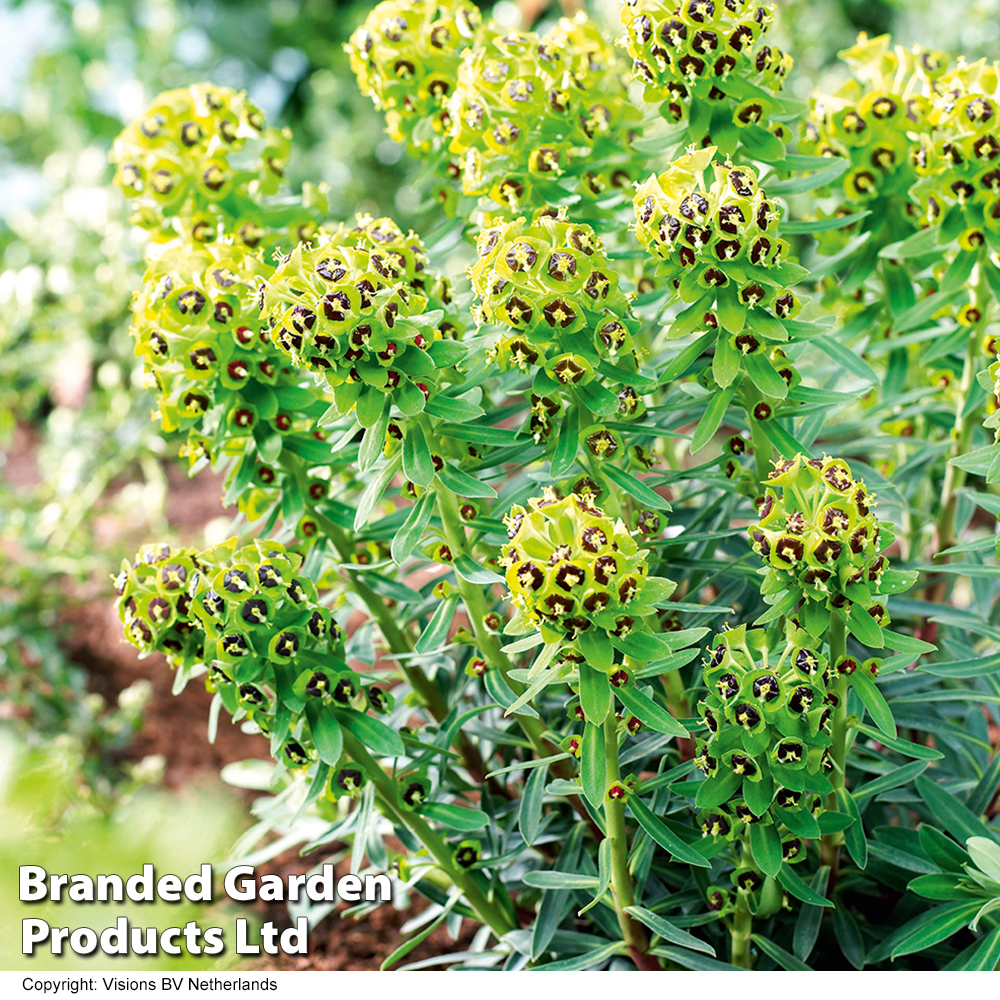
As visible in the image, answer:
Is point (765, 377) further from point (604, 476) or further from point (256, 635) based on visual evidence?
point (256, 635)

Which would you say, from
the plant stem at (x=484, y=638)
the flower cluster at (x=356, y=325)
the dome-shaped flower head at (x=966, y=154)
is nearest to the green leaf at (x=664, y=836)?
the plant stem at (x=484, y=638)

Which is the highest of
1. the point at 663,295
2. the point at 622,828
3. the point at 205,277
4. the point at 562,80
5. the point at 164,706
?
the point at 562,80

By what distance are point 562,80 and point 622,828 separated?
4.01 ft

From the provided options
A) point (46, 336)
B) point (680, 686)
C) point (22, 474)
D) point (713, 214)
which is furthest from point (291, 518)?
point (22, 474)

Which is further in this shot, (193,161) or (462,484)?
(193,161)

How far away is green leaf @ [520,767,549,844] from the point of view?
1618mm

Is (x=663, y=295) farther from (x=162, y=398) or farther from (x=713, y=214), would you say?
(x=162, y=398)

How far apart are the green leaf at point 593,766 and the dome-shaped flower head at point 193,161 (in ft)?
3.98

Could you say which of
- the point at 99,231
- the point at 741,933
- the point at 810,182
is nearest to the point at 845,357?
the point at 810,182

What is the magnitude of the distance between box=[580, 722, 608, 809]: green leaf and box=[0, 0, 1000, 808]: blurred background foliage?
0.68 meters

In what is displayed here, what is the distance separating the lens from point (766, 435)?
5.21ft

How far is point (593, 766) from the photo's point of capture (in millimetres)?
1389

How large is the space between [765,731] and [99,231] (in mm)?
3759

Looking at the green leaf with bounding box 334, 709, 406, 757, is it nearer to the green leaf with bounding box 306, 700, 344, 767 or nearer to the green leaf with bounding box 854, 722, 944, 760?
the green leaf with bounding box 306, 700, 344, 767
